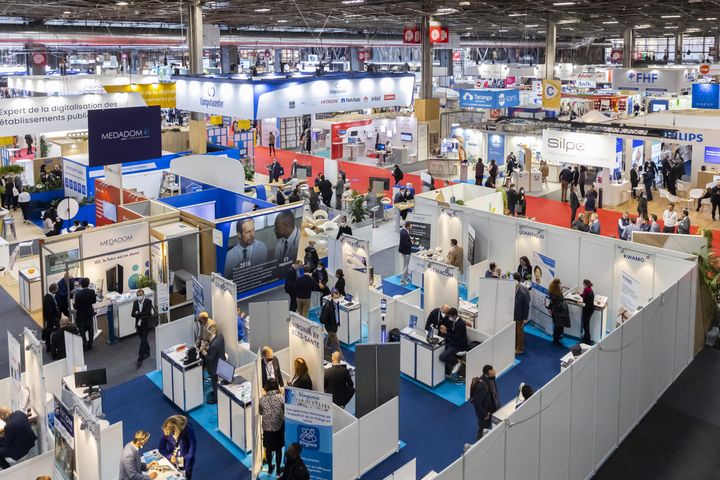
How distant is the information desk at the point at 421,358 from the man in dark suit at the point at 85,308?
4458 millimetres

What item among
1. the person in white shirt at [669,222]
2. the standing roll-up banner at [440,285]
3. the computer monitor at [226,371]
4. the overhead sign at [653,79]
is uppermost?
the overhead sign at [653,79]

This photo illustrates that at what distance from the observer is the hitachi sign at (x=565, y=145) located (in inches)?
616

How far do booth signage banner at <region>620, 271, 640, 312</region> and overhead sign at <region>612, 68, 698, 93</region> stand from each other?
22.2 m

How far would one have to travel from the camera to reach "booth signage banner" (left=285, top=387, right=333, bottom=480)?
6215 millimetres

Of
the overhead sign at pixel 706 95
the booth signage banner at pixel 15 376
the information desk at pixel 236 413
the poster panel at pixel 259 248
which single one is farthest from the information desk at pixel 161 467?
the overhead sign at pixel 706 95

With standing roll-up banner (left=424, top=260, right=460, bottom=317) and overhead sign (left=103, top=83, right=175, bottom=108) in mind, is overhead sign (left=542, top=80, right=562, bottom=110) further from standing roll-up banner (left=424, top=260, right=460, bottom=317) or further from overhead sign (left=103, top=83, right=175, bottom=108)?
standing roll-up banner (left=424, top=260, right=460, bottom=317)

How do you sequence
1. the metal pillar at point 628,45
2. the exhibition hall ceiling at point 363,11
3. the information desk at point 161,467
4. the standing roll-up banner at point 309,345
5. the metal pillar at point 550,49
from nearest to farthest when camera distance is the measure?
the information desk at point 161,467
the standing roll-up banner at point 309,345
the exhibition hall ceiling at point 363,11
the metal pillar at point 550,49
the metal pillar at point 628,45

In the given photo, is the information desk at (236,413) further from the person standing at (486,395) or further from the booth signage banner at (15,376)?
the person standing at (486,395)

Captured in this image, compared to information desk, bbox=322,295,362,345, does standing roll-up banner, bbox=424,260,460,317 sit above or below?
above

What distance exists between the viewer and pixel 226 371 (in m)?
7.57

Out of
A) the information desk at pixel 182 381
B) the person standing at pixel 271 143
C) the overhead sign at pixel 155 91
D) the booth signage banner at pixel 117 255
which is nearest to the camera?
the information desk at pixel 182 381

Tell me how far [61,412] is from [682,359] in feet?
25.0

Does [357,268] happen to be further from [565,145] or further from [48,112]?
[48,112]

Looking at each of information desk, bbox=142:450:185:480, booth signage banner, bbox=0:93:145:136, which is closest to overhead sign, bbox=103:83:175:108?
booth signage banner, bbox=0:93:145:136
